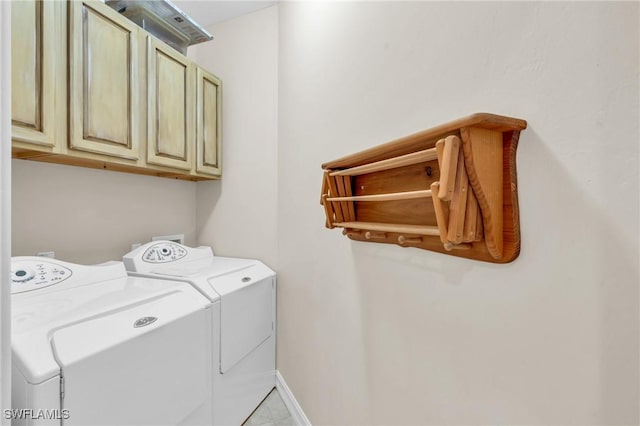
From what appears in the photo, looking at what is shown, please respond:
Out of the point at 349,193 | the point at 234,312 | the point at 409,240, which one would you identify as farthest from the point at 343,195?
the point at 234,312

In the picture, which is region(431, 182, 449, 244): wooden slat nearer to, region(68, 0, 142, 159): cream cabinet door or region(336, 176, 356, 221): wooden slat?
region(336, 176, 356, 221): wooden slat

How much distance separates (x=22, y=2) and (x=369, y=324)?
6.28 feet

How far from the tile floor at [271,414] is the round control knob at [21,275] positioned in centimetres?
136

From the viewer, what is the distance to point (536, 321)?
2.04 feet

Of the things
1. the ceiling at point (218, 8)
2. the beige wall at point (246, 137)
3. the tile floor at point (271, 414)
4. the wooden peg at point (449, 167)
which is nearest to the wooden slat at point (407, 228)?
the wooden peg at point (449, 167)

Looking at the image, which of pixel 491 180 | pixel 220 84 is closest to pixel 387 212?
pixel 491 180

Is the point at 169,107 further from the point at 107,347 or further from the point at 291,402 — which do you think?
the point at 291,402

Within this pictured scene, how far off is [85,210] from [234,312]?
1095 mm

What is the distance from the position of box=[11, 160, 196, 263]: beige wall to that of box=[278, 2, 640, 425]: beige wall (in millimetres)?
1467

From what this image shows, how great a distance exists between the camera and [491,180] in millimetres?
655

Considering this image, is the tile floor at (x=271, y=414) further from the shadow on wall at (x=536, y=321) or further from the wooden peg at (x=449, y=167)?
the wooden peg at (x=449, y=167)

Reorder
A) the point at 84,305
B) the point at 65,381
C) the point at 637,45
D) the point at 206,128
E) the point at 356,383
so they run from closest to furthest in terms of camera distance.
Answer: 1. the point at 637,45
2. the point at 65,381
3. the point at 84,305
4. the point at 356,383
5. the point at 206,128

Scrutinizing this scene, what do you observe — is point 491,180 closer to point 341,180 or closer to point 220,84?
point 341,180

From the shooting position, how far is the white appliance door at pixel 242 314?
59.6 inches
